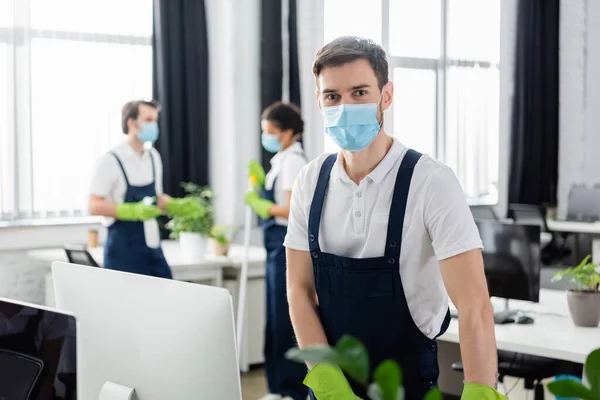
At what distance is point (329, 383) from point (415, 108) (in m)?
7.00

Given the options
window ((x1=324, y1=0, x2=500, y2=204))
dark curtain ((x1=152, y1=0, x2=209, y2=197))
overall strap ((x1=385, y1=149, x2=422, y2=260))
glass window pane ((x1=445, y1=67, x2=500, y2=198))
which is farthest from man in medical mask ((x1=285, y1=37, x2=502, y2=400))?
glass window pane ((x1=445, y1=67, x2=500, y2=198))

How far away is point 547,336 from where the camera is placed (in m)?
3.09

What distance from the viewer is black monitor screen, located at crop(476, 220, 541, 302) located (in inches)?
131

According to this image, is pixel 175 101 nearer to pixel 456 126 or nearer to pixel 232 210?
pixel 232 210

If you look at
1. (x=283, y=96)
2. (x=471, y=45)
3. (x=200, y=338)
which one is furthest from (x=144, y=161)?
(x=471, y=45)

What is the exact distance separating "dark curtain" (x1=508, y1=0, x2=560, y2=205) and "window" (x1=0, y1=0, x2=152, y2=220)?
4.07 m

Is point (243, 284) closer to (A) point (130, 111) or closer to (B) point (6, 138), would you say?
(A) point (130, 111)

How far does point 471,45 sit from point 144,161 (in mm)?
4540

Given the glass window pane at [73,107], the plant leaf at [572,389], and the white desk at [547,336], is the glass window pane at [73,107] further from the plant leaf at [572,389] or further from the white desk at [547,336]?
the plant leaf at [572,389]

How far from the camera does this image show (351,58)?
190 cm

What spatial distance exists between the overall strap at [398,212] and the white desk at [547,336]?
40.7 inches

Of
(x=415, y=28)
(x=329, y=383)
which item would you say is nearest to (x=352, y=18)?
(x=415, y=28)

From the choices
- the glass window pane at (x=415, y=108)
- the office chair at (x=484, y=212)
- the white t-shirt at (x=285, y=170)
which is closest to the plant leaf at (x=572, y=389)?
the white t-shirt at (x=285, y=170)

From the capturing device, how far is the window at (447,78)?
24.7 ft
